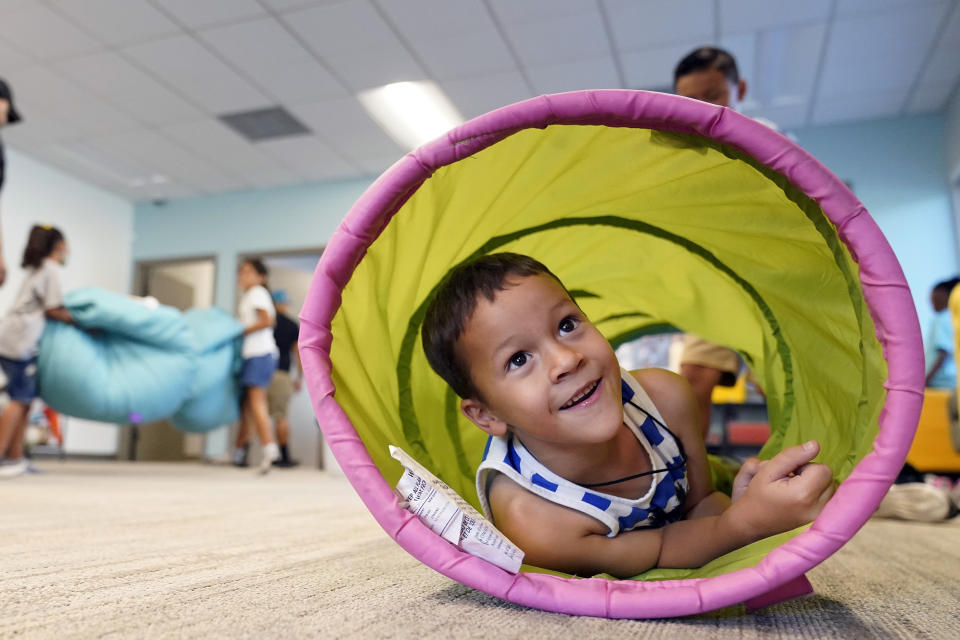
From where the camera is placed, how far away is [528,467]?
0.84 meters

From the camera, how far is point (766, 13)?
3182 millimetres

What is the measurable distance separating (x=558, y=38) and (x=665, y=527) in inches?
119

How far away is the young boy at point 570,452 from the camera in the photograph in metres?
0.75

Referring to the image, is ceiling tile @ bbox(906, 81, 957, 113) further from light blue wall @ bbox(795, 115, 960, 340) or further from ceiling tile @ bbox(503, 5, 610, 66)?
ceiling tile @ bbox(503, 5, 610, 66)

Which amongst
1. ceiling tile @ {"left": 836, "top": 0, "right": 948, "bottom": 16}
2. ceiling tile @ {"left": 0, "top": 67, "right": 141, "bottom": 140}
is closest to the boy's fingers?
ceiling tile @ {"left": 836, "top": 0, "right": 948, "bottom": 16}

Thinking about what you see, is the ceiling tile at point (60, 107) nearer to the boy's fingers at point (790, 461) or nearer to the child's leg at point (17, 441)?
the child's leg at point (17, 441)

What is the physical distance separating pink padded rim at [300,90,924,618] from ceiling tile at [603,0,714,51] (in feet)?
8.91

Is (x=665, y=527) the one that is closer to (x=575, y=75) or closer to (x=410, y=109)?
(x=575, y=75)

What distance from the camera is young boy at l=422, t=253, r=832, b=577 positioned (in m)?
0.75

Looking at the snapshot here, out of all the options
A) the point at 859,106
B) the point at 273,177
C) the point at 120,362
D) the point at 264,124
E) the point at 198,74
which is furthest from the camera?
the point at 273,177

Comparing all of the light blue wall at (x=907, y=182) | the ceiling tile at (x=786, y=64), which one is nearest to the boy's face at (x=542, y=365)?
the ceiling tile at (x=786, y=64)

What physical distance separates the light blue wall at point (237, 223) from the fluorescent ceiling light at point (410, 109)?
981mm

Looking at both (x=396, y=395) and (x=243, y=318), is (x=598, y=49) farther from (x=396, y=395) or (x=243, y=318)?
(x=396, y=395)

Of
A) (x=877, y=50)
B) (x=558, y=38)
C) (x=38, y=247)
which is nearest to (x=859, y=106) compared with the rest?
(x=877, y=50)
